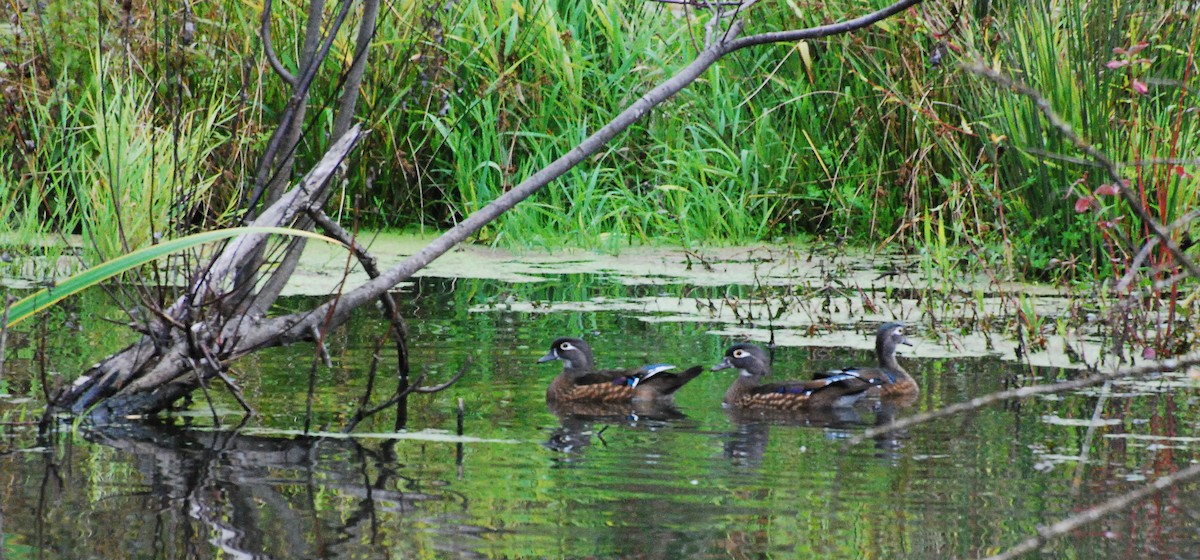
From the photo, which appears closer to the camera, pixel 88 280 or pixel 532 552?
pixel 532 552

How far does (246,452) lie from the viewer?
5.20 metres

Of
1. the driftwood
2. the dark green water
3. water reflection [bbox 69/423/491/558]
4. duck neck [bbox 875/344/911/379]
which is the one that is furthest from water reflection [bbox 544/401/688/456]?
duck neck [bbox 875/344/911/379]

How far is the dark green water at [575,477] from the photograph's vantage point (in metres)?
4.08

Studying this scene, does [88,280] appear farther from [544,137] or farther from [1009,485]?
[544,137]

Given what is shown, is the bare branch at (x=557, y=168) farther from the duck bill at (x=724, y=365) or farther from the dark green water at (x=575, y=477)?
the duck bill at (x=724, y=365)

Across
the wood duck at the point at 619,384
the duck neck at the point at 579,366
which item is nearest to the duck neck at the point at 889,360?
the wood duck at the point at 619,384

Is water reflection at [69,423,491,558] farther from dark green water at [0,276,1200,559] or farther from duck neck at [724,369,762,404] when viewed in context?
duck neck at [724,369,762,404]

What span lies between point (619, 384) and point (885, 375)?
39.9 inches

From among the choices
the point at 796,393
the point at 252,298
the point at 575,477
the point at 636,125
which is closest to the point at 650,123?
the point at 636,125

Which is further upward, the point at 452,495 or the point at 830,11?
the point at 830,11

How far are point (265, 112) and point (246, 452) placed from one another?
595cm

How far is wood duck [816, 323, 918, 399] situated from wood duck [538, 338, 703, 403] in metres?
0.57

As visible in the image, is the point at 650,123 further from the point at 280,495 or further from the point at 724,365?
the point at 280,495

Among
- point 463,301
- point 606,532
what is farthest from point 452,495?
point 463,301
